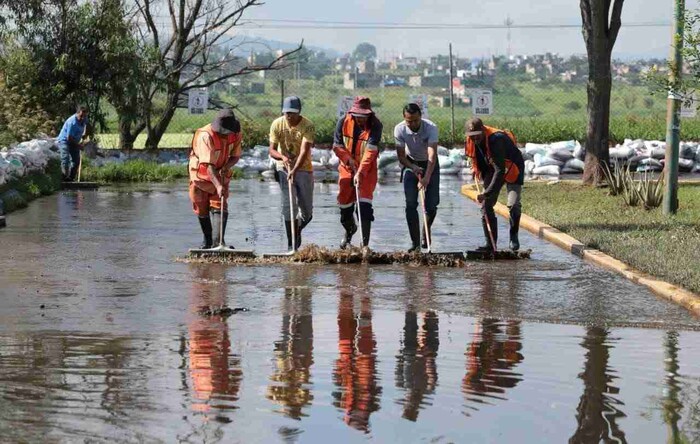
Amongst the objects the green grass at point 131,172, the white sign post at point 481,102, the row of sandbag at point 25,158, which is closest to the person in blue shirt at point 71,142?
the row of sandbag at point 25,158

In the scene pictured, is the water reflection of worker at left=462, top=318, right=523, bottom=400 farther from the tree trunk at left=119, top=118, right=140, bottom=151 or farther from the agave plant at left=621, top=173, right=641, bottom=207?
the tree trunk at left=119, top=118, right=140, bottom=151

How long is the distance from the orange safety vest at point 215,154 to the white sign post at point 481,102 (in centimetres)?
1958

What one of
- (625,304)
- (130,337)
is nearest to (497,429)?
(130,337)

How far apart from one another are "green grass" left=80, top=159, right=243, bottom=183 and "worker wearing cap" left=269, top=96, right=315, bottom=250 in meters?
13.9

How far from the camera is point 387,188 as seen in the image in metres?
27.6

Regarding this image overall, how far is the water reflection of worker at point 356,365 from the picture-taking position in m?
7.55

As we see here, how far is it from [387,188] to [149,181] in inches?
196

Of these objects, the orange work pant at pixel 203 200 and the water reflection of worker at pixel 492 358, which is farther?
the orange work pant at pixel 203 200

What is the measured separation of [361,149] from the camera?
601 inches

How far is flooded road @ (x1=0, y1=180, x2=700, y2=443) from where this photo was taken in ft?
23.6

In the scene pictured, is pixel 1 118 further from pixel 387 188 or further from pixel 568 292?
pixel 568 292

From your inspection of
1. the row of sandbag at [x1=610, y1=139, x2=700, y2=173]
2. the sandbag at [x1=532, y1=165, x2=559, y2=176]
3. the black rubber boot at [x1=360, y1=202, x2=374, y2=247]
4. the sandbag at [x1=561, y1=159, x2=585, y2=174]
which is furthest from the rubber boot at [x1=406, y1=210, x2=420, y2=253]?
the row of sandbag at [x1=610, y1=139, x2=700, y2=173]

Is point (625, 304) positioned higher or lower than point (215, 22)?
lower

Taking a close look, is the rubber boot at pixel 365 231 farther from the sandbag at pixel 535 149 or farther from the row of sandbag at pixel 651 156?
the sandbag at pixel 535 149
